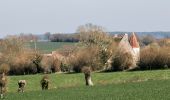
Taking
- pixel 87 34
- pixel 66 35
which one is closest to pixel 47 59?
pixel 87 34

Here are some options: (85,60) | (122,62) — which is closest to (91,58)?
(85,60)

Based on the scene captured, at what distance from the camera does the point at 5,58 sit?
300ft

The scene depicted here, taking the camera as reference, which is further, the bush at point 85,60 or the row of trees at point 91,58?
the bush at point 85,60

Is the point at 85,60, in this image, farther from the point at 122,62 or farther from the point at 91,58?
the point at 122,62

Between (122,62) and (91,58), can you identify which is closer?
(122,62)

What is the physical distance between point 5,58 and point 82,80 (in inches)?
1373

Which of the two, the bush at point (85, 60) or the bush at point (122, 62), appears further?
the bush at point (85, 60)

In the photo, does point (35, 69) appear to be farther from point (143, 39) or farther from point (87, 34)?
point (143, 39)

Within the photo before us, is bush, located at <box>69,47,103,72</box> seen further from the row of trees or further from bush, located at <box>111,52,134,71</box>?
bush, located at <box>111,52,134,71</box>

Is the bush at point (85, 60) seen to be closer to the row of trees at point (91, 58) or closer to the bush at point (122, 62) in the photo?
the row of trees at point (91, 58)

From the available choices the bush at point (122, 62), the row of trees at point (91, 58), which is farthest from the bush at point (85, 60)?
the bush at point (122, 62)

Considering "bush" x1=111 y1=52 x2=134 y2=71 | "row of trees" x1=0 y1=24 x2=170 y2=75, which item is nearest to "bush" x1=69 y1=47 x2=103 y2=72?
"row of trees" x1=0 y1=24 x2=170 y2=75

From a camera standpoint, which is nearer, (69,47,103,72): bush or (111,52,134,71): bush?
(111,52,134,71): bush

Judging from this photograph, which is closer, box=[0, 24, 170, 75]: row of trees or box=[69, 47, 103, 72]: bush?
box=[0, 24, 170, 75]: row of trees
